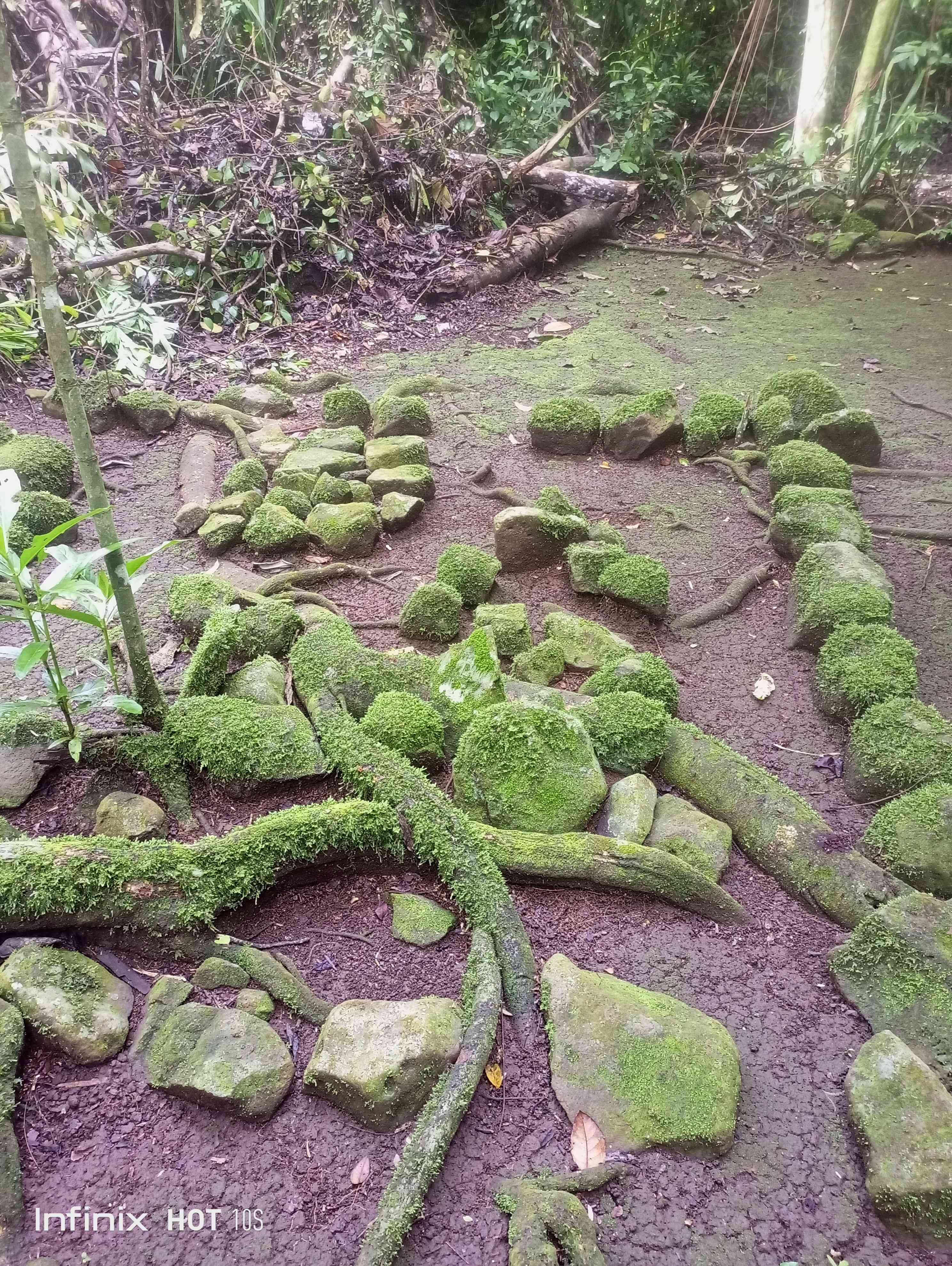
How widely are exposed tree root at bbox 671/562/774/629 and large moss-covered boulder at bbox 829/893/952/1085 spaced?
1.48m

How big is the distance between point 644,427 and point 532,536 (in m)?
1.38

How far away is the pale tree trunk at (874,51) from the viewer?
24.7 feet

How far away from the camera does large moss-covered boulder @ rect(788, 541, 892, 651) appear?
290 centimetres

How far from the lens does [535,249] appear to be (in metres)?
7.53

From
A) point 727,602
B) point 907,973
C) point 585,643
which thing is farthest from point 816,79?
point 907,973

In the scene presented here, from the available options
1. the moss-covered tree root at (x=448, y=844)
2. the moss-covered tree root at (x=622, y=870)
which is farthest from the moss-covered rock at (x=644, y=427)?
the moss-covered tree root at (x=622, y=870)

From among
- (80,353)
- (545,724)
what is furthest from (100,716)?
(80,353)

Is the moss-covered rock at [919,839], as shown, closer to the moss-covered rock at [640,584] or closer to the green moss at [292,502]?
the moss-covered rock at [640,584]

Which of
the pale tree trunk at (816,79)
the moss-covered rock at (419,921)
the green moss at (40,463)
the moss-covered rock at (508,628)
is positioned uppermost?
the pale tree trunk at (816,79)

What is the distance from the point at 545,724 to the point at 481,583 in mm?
1127

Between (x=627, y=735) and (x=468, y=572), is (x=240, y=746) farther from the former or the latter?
(x=468, y=572)

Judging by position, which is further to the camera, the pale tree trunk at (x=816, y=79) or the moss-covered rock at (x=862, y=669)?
the pale tree trunk at (x=816, y=79)

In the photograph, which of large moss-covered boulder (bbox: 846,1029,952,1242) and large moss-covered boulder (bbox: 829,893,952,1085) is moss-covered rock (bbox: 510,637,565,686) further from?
large moss-covered boulder (bbox: 846,1029,952,1242)

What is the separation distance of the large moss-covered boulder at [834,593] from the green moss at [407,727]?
1.58m
